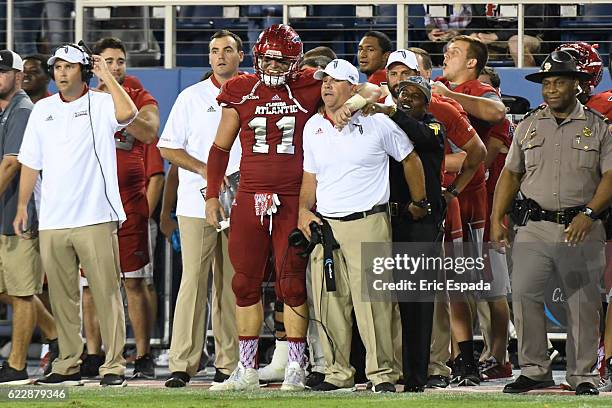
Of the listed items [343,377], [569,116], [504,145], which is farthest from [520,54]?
[343,377]

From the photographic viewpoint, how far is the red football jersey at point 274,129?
9.12 meters

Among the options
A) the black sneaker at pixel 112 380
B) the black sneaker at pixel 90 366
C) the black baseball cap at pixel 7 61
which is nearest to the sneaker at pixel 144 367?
the black sneaker at pixel 90 366

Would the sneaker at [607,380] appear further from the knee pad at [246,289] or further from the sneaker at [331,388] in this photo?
the knee pad at [246,289]

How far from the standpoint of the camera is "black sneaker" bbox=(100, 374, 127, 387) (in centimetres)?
948

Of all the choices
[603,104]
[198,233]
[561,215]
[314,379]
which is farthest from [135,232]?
[603,104]

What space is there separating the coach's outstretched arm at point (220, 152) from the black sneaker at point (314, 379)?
1161 millimetres

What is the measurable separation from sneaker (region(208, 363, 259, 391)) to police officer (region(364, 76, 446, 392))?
35.8 inches

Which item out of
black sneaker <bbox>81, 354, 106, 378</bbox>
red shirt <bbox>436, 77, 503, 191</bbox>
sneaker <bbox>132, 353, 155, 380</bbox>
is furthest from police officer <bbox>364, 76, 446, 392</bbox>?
black sneaker <bbox>81, 354, 106, 378</bbox>

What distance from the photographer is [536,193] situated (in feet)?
29.6

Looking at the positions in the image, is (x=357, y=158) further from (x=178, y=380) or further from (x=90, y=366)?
(x=90, y=366)

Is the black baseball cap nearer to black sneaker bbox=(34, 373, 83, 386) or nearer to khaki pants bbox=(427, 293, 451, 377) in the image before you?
black sneaker bbox=(34, 373, 83, 386)

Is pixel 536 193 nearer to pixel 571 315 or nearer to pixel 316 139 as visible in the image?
pixel 571 315

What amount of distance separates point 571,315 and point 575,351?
8.5 inches

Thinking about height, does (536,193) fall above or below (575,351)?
above
